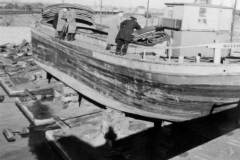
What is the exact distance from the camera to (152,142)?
367 inches

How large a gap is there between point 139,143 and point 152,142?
18.6 inches

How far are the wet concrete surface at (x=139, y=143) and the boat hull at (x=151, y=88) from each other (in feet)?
3.96

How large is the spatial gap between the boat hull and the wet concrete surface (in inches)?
47.5

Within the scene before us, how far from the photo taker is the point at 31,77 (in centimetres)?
1688

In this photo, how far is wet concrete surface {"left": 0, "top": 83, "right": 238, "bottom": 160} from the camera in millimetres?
8617

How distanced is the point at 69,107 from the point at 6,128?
2.85 m

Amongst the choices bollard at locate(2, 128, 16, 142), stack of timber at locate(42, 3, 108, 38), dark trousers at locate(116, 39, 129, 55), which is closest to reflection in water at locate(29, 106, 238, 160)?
Result: bollard at locate(2, 128, 16, 142)

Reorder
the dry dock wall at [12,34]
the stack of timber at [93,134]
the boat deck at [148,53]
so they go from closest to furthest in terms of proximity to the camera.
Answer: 1. the boat deck at [148,53]
2. the stack of timber at [93,134]
3. the dry dock wall at [12,34]

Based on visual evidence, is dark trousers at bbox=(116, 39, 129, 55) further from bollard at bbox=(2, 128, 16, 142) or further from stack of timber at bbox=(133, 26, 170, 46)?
bollard at bbox=(2, 128, 16, 142)

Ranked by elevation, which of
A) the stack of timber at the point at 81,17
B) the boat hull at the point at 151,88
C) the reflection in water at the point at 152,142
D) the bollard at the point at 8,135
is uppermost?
the stack of timber at the point at 81,17

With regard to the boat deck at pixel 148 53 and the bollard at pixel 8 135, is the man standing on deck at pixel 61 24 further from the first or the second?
the bollard at pixel 8 135

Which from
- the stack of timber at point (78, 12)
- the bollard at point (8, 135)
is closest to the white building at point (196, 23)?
the bollard at point (8, 135)

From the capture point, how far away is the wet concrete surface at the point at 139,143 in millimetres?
8617

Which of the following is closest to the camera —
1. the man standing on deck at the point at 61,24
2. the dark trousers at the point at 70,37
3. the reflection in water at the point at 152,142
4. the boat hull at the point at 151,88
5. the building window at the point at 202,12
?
the boat hull at the point at 151,88
